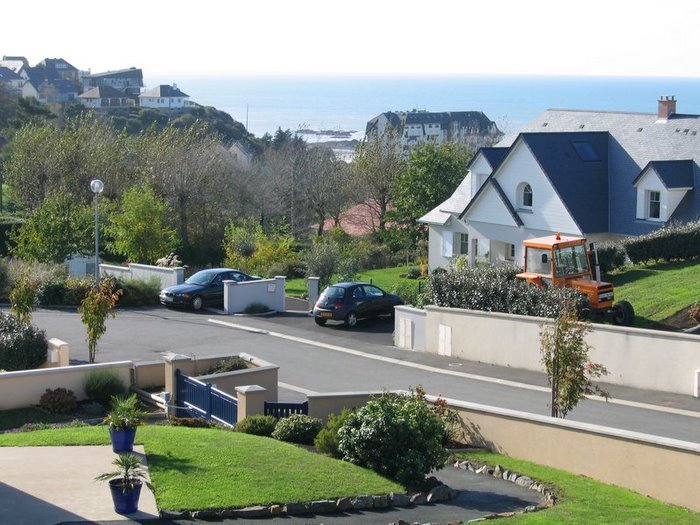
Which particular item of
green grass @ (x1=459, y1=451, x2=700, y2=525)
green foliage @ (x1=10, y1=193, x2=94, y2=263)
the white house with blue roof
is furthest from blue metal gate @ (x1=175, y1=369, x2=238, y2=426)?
green foliage @ (x1=10, y1=193, x2=94, y2=263)

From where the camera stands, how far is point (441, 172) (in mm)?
54781

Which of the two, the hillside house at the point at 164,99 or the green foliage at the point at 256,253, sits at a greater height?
the hillside house at the point at 164,99

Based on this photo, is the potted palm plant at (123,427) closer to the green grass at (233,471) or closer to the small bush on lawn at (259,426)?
the green grass at (233,471)

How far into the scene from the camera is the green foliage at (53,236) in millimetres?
39531

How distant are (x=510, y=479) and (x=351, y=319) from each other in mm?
16899

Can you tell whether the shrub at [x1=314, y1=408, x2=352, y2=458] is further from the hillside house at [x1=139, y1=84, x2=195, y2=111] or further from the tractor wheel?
the hillside house at [x1=139, y1=84, x2=195, y2=111]

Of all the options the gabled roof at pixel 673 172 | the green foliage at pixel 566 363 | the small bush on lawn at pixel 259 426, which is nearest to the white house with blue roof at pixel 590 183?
the gabled roof at pixel 673 172

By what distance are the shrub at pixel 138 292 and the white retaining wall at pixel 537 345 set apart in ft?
34.7

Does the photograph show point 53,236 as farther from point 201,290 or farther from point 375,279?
point 375,279

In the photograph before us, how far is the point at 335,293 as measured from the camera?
105 feet

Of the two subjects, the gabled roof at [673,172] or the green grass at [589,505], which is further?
the gabled roof at [673,172]

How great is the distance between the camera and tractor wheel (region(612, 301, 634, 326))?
25.7m

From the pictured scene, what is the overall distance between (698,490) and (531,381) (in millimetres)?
9698

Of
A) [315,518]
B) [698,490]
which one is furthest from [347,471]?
[698,490]
